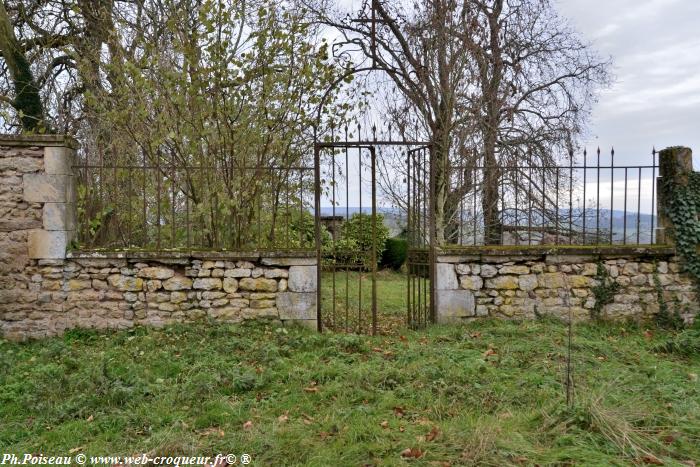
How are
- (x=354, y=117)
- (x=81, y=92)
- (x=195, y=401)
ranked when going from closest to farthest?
(x=195, y=401)
(x=354, y=117)
(x=81, y=92)

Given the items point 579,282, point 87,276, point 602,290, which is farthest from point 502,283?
point 87,276

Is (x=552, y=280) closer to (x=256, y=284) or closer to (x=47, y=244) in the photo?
(x=256, y=284)

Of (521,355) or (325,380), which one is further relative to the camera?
(521,355)

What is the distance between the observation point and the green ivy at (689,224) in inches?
245

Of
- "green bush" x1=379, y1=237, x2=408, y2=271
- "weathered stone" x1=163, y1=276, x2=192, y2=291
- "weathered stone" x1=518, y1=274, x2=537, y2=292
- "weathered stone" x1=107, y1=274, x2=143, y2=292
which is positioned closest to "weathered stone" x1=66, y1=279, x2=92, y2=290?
"weathered stone" x1=107, y1=274, x2=143, y2=292

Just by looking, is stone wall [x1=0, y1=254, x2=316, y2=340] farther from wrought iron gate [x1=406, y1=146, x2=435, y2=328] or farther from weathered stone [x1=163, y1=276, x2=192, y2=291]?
wrought iron gate [x1=406, y1=146, x2=435, y2=328]

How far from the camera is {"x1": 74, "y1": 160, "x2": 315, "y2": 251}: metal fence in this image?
6246mm

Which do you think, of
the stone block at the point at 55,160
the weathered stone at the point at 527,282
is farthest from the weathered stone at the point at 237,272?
the weathered stone at the point at 527,282

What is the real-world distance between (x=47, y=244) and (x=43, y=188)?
0.64 m

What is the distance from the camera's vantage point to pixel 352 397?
396 cm

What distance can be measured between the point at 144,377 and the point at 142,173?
337cm

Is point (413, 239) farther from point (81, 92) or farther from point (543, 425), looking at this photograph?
point (81, 92)

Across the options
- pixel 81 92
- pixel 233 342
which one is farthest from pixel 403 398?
pixel 81 92

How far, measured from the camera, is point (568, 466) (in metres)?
2.93
